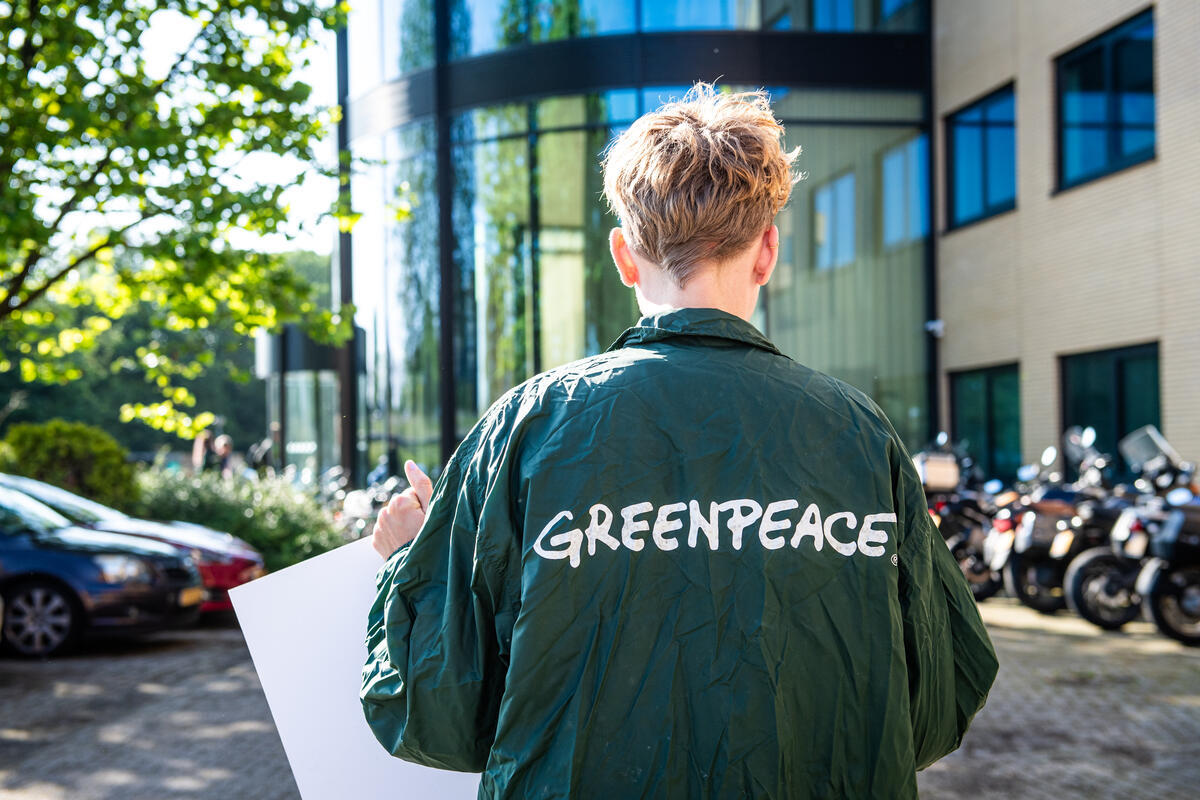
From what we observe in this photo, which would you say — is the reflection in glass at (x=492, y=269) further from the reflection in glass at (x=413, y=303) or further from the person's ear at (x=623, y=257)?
the person's ear at (x=623, y=257)

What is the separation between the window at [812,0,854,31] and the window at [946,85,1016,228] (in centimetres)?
200

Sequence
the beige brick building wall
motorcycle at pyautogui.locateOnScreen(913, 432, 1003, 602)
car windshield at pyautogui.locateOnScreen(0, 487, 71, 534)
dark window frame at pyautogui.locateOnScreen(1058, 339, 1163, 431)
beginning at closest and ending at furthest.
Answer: car windshield at pyautogui.locateOnScreen(0, 487, 71, 534) < motorcycle at pyautogui.locateOnScreen(913, 432, 1003, 602) < the beige brick building wall < dark window frame at pyautogui.locateOnScreen(1058, 339, 1163, 431)

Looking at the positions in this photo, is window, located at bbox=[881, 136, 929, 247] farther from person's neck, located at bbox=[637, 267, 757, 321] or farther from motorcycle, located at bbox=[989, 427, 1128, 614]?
person's neck, located at bbox=[637, 267, 757, 321]

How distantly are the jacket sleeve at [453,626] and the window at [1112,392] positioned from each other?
1221 centimetres

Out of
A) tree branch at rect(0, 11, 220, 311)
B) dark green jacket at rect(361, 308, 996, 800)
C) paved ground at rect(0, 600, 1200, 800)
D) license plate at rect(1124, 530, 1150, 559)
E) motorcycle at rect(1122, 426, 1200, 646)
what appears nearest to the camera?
dark green jacket at rect(361, 308, 996, 800)

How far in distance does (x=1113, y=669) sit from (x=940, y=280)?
9.06m

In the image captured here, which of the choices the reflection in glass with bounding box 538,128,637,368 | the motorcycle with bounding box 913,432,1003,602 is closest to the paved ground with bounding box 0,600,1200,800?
the motorcycle with bounding box 913,432,1003,602

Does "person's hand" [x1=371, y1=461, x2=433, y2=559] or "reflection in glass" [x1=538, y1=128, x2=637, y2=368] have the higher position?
"reflection in glass" [x1=538, y1=128, x2=637, y2=368]

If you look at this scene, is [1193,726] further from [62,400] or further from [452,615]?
[62,400]

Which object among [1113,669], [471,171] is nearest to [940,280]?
[471,171]

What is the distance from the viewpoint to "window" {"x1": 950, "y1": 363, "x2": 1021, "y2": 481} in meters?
14.5

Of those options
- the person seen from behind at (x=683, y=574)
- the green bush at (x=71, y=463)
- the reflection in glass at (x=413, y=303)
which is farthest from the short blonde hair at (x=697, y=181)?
the reflection in glass at (x=413, y=303)

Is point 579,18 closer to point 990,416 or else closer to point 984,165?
point 984,165

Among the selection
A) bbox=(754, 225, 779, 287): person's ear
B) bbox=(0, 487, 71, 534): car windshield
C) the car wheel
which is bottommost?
the car wheel
